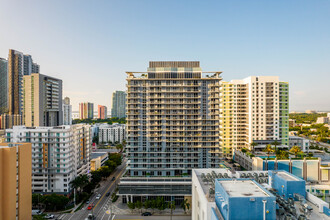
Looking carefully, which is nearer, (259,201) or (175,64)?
(259,201)

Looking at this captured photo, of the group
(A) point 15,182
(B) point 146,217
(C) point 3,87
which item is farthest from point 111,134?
(A) point 15,182

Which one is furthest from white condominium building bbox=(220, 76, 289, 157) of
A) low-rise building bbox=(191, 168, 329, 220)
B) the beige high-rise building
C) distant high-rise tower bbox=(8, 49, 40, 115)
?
distant high-rise tower bbox=(8, 49, 40, 115)

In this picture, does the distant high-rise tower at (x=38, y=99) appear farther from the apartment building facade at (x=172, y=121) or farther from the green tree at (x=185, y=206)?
the green tree at (x=185, y=206)

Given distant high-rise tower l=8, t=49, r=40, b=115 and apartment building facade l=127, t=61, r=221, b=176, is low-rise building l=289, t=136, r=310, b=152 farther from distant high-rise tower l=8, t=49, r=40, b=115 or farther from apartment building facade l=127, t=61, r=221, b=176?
distant high-rise tower l=8, t=49, r=40, b=115

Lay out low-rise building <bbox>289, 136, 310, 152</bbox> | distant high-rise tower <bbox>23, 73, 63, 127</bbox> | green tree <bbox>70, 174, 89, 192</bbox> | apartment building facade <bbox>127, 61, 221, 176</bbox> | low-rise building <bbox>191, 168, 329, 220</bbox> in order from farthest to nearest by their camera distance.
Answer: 1. distant high-rise tower <bbox>23, 73, 63, 127</bbox>
2. low-rise building <bbox>289, 136, 310, 152</bbox>
3. apartment building facade <bbox>127, 61, 221, 176</bbox>
4. green tree <bbox>70, 174, 89, 192</bbox>
5. low-rise building <bbox>191, 168, 329, 220</bbox>

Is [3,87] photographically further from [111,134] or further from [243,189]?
[243,189]

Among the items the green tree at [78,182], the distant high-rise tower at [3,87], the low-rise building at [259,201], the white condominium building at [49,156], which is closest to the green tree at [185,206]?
the low-rise building at [259,201]
